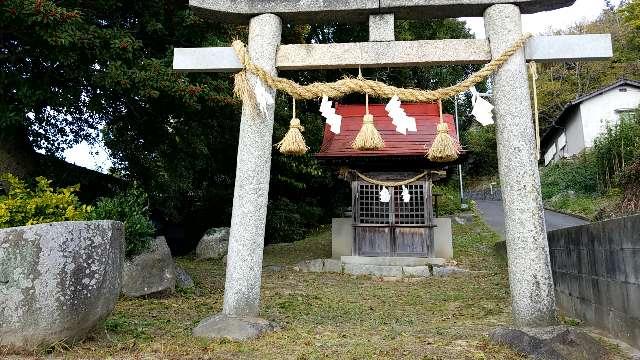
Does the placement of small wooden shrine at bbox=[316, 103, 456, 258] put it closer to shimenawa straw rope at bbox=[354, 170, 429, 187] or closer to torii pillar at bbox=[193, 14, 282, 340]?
shimenawa straw rope at bbox=[354, 170, 429, 187]

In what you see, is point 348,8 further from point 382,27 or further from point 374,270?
point 374,270

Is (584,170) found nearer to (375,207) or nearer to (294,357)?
(375,207)

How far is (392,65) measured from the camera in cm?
499

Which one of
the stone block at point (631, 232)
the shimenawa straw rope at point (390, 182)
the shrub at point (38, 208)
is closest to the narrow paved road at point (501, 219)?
the shimenawa straw rope at point (390, 182)

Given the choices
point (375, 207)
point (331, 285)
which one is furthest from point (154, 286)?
point (375, 207)

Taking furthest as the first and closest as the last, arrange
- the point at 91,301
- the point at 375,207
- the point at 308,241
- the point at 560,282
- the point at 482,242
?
the point at 308,241 < the point at 482,242 < the point at 375,207 < the point at 560,282 < the point at 91,301

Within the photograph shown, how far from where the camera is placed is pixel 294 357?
3.88 m

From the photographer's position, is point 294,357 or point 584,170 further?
point 584,170

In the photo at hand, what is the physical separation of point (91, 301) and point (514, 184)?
13.3 ft

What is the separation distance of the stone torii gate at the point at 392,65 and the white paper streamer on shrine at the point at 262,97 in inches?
2.2

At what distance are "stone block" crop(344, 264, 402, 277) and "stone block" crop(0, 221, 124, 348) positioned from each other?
27.6 feet

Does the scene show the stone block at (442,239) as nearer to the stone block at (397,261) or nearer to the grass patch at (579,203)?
the stone block at (397,261)

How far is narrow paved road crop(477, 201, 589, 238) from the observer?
50.8 ft

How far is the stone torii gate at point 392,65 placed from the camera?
4.46m
